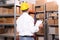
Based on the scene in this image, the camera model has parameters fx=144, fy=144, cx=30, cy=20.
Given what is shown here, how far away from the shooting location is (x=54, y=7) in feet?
16.0

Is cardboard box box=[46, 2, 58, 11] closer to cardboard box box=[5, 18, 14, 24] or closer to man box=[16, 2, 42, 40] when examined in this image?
cardboard box box=[5, 18, 14, 24]

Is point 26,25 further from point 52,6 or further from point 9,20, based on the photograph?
point 52,6

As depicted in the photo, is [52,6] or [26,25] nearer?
[26,25]

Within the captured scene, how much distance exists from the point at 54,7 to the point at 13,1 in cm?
141

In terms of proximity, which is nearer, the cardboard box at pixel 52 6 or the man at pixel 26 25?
the man at pixel 26 25

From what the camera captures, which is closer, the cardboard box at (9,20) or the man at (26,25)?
the man at (26,25)

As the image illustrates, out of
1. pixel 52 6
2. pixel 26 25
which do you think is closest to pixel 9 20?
pixel 52 6

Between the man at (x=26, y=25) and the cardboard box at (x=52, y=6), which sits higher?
the cardboard box at (x=52, y=6)

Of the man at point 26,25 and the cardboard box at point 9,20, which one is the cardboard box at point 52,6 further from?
the man at point 26,25

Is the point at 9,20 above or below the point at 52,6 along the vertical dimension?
below

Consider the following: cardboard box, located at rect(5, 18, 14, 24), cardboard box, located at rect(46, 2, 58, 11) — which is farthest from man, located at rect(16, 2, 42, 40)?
cardboard box, located at rect(46, 2, 58, 11)

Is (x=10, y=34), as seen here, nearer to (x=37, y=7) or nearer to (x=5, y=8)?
(x=5, y=8)

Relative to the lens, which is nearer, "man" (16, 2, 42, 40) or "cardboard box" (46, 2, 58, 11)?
"man" (16, 2, 42, 40)

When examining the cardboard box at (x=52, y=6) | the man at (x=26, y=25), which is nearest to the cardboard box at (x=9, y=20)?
the cardboard box at (x=52, y=6)
